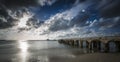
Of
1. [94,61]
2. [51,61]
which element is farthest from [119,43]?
[51,61]

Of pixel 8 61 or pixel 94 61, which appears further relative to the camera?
pixel 8 61

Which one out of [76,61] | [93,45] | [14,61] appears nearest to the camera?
[76,61]

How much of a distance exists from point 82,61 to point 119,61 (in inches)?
172

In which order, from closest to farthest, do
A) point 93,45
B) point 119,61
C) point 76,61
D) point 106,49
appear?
1. point 119,61
2. point 76,61
3. point 106,49
4. point 93,45

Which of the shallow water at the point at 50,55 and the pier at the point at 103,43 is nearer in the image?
the shallow water at the point at 50,55

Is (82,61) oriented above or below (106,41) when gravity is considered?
below

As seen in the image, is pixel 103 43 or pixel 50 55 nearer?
pixel 50 55

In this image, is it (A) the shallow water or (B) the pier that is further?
(B) the pier

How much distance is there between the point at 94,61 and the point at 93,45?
22.7 meters

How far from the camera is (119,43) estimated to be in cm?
3291

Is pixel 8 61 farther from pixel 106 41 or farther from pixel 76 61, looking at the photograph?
pixel 106 41

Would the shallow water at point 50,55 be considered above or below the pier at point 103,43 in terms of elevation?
below

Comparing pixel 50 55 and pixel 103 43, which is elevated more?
pixel 103 43

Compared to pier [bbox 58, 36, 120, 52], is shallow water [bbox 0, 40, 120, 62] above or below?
below
